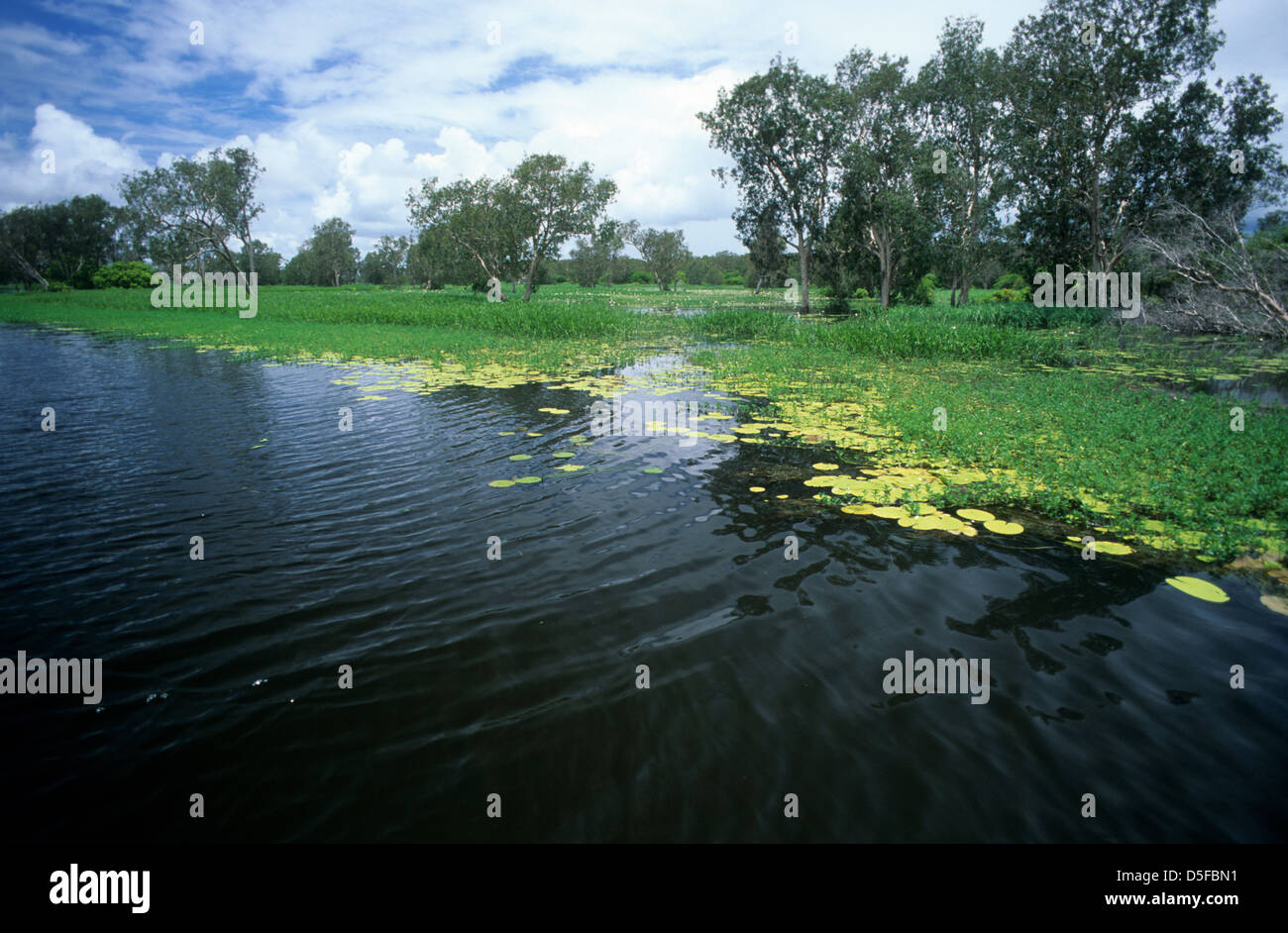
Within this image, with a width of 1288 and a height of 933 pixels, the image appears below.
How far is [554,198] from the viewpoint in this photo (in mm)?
39031

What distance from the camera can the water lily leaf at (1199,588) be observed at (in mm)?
4430

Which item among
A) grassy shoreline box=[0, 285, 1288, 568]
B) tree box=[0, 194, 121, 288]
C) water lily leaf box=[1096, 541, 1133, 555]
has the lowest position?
water lily leaf box=[1096, 541, 1133, 555]

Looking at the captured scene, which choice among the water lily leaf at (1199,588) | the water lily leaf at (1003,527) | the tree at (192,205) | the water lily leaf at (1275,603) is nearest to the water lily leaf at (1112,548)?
the water lily leaf at (1199,588)

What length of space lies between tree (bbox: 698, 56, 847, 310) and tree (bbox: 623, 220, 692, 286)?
53349 mm

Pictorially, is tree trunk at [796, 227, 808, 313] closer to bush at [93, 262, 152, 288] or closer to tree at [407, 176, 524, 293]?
tree at [407, 176, 524, 293]

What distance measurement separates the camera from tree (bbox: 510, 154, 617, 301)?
3884 cm

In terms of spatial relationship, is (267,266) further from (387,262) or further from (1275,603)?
(1275,603)

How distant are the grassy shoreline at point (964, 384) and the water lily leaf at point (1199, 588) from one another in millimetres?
607

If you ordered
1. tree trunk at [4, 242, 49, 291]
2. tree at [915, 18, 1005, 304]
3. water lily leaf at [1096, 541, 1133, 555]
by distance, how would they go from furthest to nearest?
tree trunk at [4, 242, 49, 291] → tree at [915, 18, 1005, 304] → water lily leaf at [1096, 541, 1133, 555]

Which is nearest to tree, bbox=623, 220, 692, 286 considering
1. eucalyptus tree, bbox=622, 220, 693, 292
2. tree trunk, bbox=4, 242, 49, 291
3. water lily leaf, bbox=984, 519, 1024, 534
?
eucalyptus tree, bbox=622, 220, 693, 292

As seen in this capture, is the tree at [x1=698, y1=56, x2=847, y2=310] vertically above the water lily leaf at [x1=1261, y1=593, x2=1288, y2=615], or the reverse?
the tree at [x1=698, y1=56, x2=847, y2=310]
